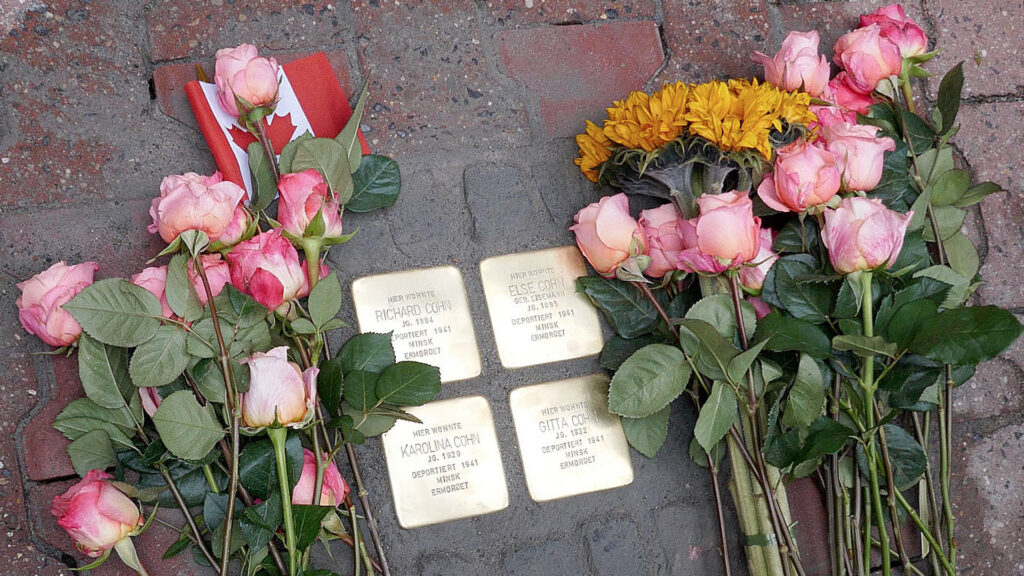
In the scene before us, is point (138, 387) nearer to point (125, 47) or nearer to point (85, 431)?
point (85, 431)

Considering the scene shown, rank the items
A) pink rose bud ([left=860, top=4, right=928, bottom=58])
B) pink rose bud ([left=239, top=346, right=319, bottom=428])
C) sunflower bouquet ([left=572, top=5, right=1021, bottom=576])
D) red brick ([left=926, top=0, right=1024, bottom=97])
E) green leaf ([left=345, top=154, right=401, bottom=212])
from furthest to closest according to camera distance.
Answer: red brick ([left=926, top=0, right=1024, bottom=97]) < pink rose bud ([left=860, top=4, right=928, bottom=58]) < green leaf ([left=345, top=154, right=401, bottom=212]) < sunflower bouquet ([left=572, top=5, right=1021, bottom=576]) < pink rose bud ([left=239, top=346, right=319, bottom=428])

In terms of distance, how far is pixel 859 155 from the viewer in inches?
36.3

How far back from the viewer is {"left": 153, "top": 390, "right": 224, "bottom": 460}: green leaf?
0.78 m

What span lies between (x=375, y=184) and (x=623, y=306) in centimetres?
33

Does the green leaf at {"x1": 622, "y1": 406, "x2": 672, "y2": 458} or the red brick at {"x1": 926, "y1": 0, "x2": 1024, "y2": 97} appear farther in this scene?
the red brick at {"x1": 926, "y1": 0, "x2": 1024, "y2": 97}

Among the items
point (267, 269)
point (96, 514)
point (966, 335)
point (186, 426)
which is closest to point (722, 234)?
point (966, 335)

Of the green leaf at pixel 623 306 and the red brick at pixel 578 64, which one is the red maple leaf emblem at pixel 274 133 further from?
the green leaf at pixel 623 306

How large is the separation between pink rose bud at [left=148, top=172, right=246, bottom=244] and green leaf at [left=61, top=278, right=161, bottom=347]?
0.07 m

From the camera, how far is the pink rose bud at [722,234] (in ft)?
2.80

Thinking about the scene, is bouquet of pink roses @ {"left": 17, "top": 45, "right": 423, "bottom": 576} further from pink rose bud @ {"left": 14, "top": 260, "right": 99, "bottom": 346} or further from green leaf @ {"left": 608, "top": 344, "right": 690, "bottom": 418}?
green leaf @ {"left": 608, "top": 344, "right": 690, "bottom": 418}

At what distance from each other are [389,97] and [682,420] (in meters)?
0.56

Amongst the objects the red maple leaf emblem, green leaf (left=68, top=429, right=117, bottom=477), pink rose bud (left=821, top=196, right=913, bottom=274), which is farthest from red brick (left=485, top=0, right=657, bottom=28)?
green leaf (left=68, top=429, right=117, bottom=477)

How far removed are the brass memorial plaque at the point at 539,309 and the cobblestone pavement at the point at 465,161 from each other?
0.02m

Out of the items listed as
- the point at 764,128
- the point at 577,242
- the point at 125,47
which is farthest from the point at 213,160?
the point at 764,128
